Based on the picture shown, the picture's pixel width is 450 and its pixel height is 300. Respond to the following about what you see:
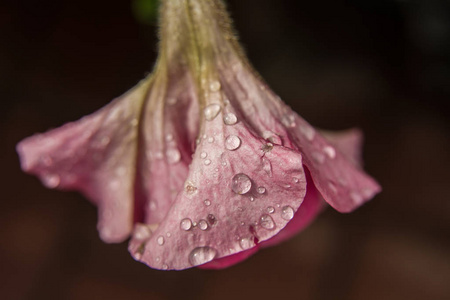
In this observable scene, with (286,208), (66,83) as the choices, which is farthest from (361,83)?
(286,208)

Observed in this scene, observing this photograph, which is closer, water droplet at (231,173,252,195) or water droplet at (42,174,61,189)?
water droplet at (231,173,252,195)

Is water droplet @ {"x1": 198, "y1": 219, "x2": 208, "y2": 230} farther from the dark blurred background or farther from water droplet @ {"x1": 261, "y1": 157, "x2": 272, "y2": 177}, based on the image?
the dark blurred background

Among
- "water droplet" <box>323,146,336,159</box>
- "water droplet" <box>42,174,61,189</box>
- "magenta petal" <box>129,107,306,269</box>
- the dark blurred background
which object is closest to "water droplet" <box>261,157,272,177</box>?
"magenta petal" <box>129,107,306,269</box>

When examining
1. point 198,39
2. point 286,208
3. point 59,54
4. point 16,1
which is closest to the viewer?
point 286,208

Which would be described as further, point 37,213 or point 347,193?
point 37,213

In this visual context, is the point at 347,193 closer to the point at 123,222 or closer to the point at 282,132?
the point at 282,132
